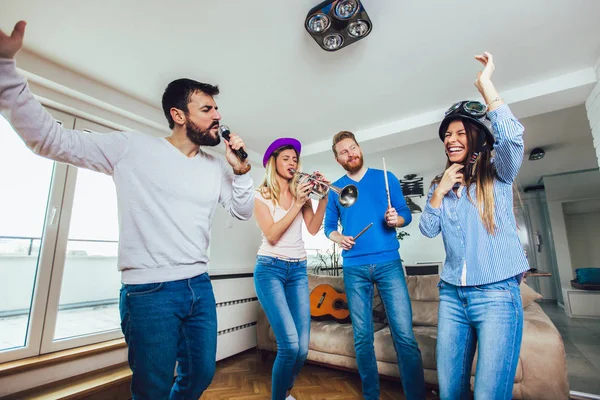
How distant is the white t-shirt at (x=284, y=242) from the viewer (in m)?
1.73

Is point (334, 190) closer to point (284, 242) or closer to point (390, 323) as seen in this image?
point (284, 242)

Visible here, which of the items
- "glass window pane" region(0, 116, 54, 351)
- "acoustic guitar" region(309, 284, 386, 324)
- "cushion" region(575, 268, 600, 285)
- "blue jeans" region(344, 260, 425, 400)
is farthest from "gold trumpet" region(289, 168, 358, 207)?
"cushion" region(575, 268, 600, 285)

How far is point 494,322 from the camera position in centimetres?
103

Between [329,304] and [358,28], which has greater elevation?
[358,28]

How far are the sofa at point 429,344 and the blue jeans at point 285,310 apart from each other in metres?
1.11

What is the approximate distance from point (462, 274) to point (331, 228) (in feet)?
3.30

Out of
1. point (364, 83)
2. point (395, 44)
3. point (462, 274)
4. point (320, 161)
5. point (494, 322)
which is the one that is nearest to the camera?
point (494, 322)

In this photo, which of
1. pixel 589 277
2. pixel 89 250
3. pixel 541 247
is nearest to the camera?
pixel 89 250

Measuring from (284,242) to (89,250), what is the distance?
2.27 metres

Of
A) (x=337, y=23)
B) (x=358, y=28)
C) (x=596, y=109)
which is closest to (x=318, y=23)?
(x=337, y=23)

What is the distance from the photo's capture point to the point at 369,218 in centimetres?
182

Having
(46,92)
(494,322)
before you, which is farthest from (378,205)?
(46,92)

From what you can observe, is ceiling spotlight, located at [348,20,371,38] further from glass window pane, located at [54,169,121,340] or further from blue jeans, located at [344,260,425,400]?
glass window pane, located at [54,169,121,340]

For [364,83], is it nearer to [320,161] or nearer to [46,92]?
[320,161]
